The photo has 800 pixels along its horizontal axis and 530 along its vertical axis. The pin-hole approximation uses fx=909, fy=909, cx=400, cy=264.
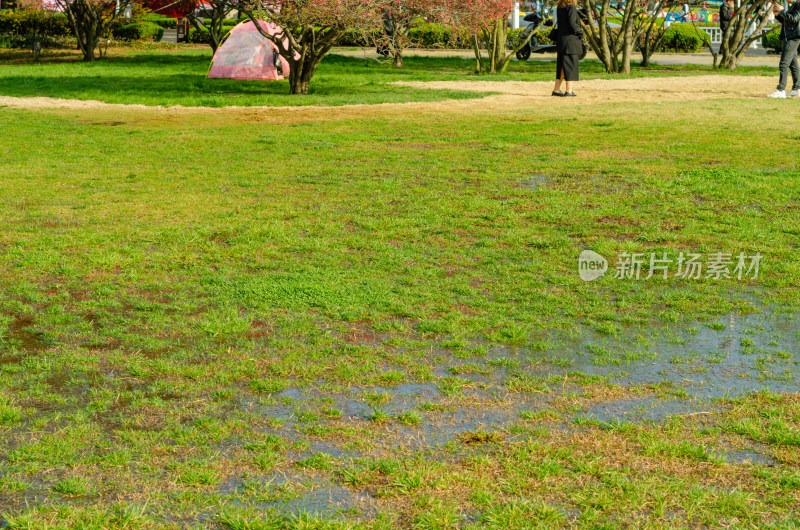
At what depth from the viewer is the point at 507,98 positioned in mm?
18438

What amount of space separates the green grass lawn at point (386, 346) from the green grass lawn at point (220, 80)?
7.47m

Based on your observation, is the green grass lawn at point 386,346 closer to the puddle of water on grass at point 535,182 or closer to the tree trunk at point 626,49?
the puddle of water on grass at point 535,182

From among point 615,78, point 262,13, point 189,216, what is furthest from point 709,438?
point 615,78

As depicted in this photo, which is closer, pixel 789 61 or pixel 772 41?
pixel 789 61

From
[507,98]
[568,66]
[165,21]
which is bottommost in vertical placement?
[507,98]

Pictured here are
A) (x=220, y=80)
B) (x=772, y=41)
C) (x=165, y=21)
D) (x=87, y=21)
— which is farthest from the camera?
(x=165, y=21)

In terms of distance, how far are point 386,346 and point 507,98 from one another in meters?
14.1

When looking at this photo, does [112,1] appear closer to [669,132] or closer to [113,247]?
[669,132]

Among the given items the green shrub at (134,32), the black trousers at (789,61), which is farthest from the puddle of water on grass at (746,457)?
Result: the green shrub at (134,32)

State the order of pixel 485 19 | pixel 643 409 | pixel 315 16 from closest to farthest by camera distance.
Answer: pixel 643 409
pixel 315 16
pixel 485 19

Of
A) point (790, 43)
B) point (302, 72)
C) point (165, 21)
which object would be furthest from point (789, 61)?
point (165, 21)

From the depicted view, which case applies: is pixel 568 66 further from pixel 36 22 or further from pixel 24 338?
pixel 36 22

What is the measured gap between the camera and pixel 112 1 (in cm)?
2892

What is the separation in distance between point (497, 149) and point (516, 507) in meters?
8.85
